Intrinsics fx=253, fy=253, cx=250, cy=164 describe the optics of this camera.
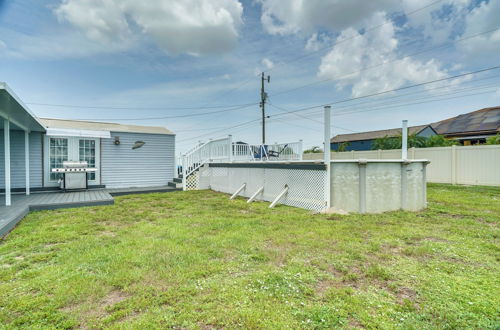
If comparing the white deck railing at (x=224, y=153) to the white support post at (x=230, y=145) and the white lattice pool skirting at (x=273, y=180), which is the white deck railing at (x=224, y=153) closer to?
the white support post at (x=230, y=145)

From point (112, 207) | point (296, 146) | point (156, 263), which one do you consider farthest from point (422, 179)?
point (112, 207)

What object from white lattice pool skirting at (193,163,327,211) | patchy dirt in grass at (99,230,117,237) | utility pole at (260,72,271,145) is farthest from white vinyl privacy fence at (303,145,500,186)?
patchy dirt in grass at (99,230,117,237)

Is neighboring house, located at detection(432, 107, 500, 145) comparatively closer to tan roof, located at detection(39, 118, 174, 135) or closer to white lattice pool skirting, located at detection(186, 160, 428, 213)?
white lattice pool skirting, located at detection(186, 160, 428, 213)

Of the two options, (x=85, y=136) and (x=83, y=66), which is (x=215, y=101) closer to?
(x=83, y=66)

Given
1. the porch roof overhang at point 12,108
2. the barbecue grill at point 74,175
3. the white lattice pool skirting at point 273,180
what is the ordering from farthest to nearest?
the barbecue grill at point 74,175, the white lattice pool skirting at point 273,180, the porch roof overhang at point 12,108

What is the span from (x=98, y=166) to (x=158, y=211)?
4.97 metres

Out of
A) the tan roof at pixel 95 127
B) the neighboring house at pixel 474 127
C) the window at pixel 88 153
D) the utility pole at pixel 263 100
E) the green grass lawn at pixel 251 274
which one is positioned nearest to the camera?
the green grass lawn at pixel 251 274

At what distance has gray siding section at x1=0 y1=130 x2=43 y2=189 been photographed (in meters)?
8.17

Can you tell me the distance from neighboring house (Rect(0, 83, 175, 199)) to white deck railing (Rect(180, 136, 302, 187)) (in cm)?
104

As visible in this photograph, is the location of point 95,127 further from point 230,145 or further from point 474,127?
point 474,127

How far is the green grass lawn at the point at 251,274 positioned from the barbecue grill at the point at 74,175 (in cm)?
400

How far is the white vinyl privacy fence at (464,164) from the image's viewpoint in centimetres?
981

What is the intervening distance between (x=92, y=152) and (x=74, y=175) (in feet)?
4.00

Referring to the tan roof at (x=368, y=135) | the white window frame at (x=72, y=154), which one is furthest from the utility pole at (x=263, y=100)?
the tan roof at (x=368, y=135)
